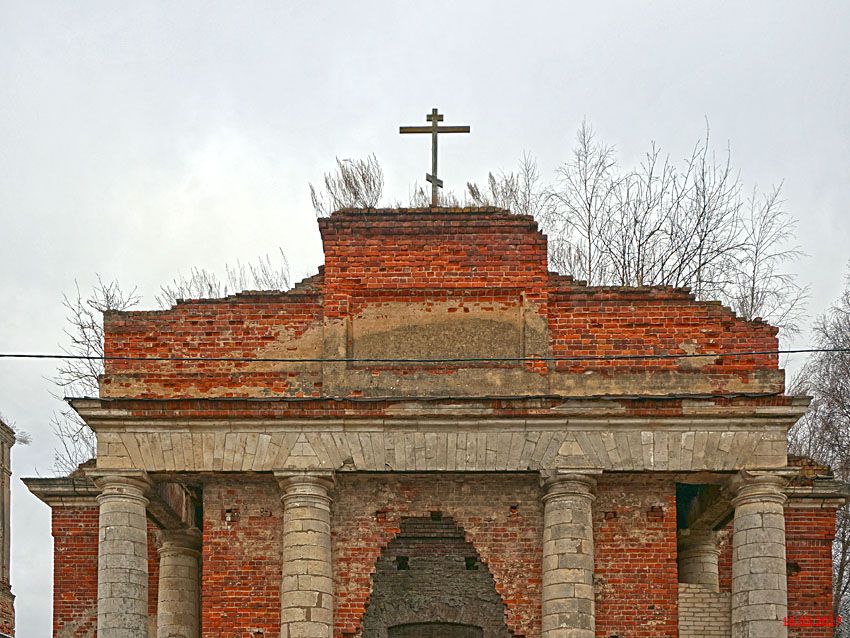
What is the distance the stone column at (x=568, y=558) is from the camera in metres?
15.5

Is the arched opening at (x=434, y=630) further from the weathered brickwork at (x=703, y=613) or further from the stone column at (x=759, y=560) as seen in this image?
the stone column at (x=759, y=560)

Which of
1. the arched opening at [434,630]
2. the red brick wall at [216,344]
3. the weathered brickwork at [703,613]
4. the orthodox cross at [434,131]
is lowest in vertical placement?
the arched opening at [434,630]

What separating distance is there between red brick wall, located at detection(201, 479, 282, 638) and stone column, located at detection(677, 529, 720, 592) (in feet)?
18.8

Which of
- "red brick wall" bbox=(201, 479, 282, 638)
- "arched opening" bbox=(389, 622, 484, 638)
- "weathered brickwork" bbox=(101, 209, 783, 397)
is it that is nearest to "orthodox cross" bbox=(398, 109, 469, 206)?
"weathered brickwork" bbox=(101, 209, 783, 397)

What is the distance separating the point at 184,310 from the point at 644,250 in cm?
1308

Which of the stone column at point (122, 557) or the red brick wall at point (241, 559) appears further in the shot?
the red brick wall at point (241, 559)

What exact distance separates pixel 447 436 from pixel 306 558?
2.07 m

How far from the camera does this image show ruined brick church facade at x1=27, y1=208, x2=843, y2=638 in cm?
1575

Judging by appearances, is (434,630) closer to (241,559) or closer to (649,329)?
(241,559)

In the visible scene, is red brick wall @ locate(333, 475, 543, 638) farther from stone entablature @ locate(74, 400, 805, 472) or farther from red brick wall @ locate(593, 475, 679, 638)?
red brick wall @ locate(593, 475, 679, 638)

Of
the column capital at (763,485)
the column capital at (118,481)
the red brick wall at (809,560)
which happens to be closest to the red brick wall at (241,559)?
the column capital at (118,481)

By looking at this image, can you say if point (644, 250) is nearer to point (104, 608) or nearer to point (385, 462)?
point (385, 462)

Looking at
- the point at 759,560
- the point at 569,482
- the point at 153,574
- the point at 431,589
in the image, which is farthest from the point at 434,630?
the point at 759,560

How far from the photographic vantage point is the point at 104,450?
1598 centimetres
